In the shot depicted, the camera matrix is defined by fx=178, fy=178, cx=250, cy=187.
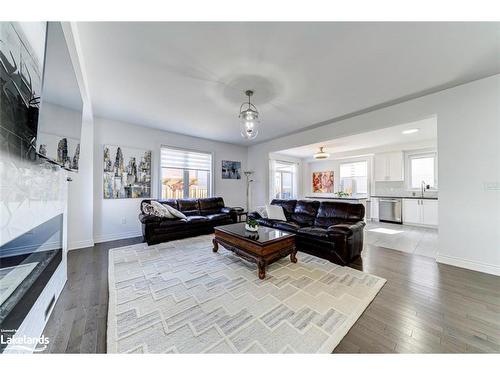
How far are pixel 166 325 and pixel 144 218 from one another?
8.11 ft

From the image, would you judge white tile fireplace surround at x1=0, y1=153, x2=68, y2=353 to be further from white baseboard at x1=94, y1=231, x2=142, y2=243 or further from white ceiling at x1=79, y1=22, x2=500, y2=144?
white baseboard at x1=94, y1=231, x2=142, y2=243

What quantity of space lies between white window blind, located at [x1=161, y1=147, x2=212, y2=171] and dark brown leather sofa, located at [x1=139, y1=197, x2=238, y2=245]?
1.06 m

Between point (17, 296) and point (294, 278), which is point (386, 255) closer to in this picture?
point (294, 278)

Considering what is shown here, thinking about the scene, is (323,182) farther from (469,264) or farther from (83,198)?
(83,198)

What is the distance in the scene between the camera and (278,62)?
2.06 metres

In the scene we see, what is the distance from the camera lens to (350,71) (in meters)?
2.23

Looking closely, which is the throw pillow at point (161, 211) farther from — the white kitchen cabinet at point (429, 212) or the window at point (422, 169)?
the window at point (422, 169)

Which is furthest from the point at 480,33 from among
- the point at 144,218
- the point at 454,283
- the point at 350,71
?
the point at 144,218

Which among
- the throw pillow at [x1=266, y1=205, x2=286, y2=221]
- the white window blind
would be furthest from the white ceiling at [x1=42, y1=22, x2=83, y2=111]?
the throw pillow at [x1=266, y1=205, x2=286, y2=221]

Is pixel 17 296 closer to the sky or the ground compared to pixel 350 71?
closer to the ground

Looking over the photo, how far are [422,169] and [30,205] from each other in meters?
8.02

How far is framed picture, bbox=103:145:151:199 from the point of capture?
12.7 ft

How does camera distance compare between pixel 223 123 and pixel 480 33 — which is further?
pixel 223 123

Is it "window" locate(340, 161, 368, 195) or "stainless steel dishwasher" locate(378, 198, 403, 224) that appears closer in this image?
"stainless steel dishwasher" locate(378, 198, 403, 224)
